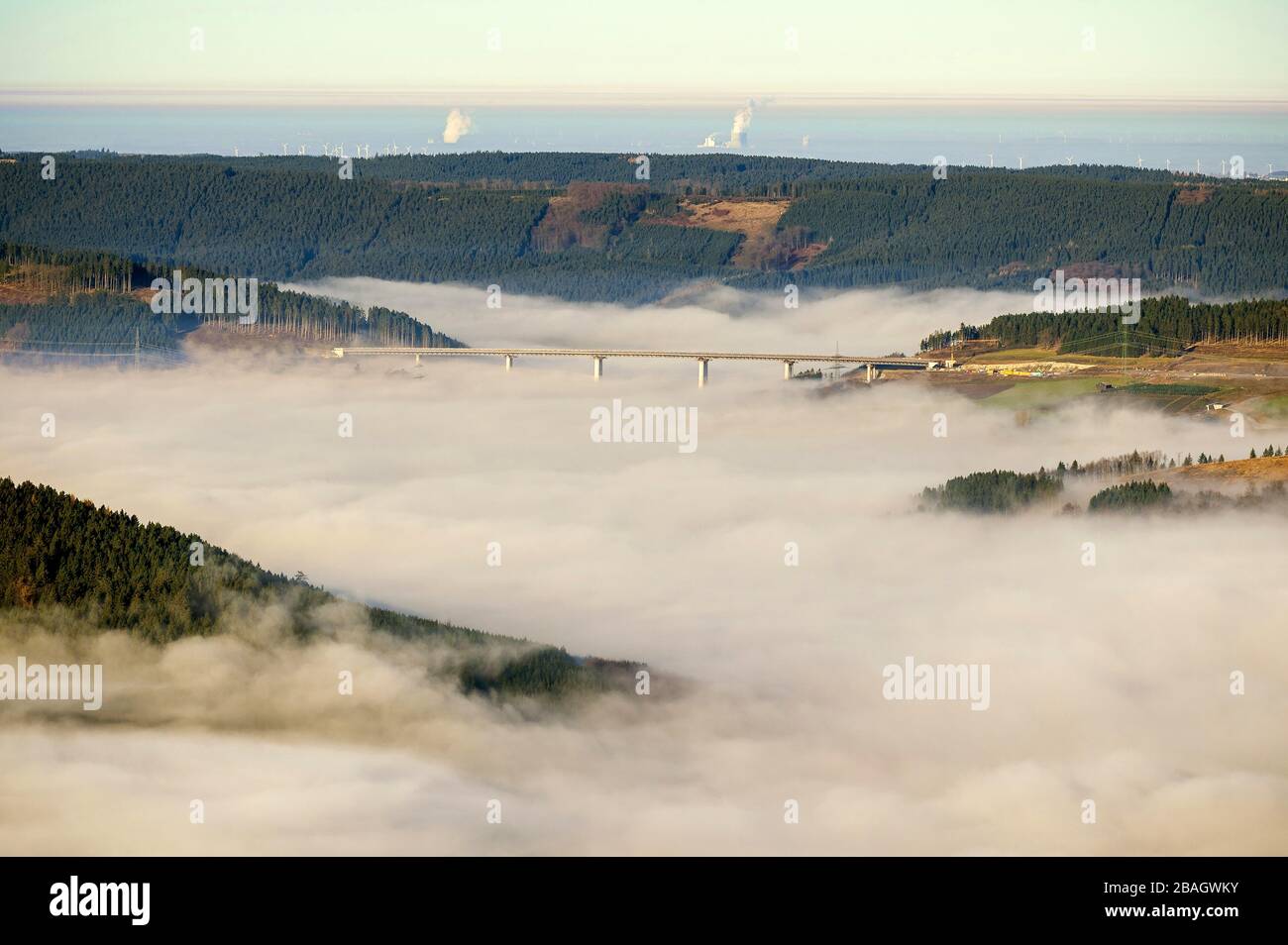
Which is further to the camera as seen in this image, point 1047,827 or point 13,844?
point 1047,827

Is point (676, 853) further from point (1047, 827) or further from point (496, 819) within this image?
point (1047, 827)

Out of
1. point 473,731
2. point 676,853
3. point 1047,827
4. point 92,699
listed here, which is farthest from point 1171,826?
point 92,699
